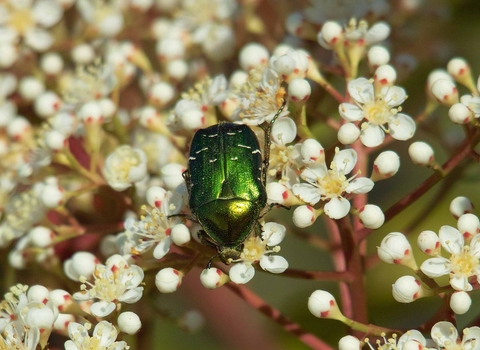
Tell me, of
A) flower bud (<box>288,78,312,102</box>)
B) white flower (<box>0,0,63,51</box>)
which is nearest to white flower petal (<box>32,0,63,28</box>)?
white flower (<box>0,0,63,51</box>)

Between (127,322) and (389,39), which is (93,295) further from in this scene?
(389,39)

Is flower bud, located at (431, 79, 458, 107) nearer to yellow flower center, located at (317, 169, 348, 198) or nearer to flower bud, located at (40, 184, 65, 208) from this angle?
yellow flower center, located at (317, 169, 348, 198)

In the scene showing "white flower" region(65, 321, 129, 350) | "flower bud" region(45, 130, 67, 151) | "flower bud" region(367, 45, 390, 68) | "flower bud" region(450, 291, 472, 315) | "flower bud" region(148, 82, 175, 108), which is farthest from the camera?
"flower bud" region(148, 82, 175, 108)

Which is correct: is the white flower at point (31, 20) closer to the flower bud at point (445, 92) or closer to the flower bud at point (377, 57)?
the flower bud at point (377, 57)

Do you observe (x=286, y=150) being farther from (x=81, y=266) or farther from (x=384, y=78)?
(x=81, y=266)

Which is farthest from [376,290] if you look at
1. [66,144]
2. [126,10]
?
[126,10]

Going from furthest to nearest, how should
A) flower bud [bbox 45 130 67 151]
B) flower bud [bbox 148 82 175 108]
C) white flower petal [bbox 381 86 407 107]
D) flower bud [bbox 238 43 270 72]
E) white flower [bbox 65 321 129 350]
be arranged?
1. flower bud [bbox 148 82 175 108]
2. flower bud [bbox 238 43 270 72]
3. flower bud [bbox 45 130 67 151]
4. white flower petal [bbox 381 86 407 107]
5. white flower [bbox 65 321 129 350]
